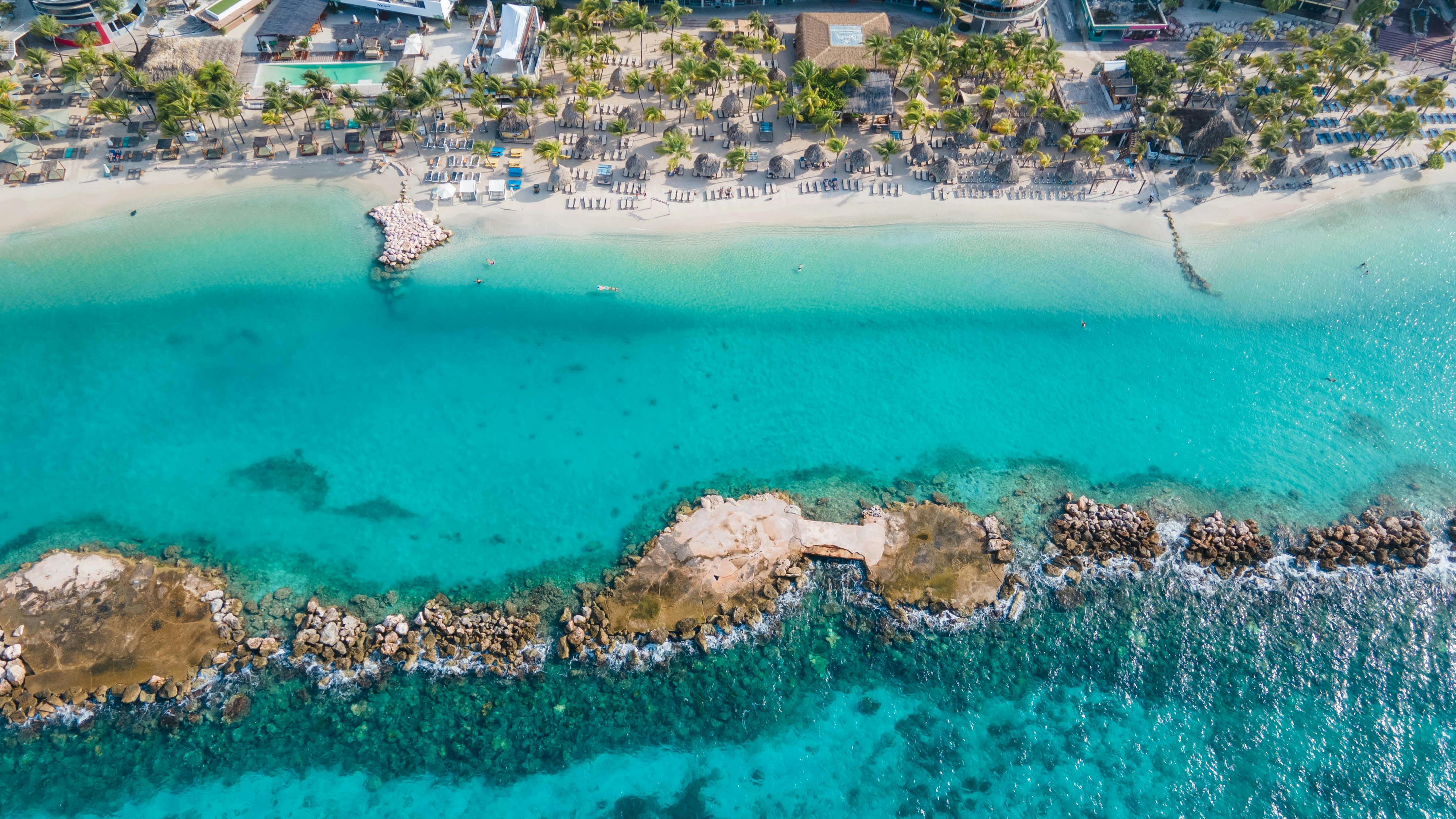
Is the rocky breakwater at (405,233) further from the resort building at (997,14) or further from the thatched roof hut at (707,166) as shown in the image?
the resort building at (997,14)

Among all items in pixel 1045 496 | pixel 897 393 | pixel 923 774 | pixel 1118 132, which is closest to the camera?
pixel 923 774

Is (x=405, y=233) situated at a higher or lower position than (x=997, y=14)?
lower

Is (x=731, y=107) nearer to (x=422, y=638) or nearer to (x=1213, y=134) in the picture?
(x=1213, y=134)

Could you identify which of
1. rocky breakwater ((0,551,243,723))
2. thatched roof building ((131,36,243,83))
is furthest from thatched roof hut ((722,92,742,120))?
rocky breakwater ((0,551,243,723))

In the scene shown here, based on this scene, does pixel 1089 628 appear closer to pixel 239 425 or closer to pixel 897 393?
pixel 897 393

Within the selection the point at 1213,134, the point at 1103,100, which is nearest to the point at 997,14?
the point at 1103,100

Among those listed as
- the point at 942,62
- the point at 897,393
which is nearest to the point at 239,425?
the point at 897,393
